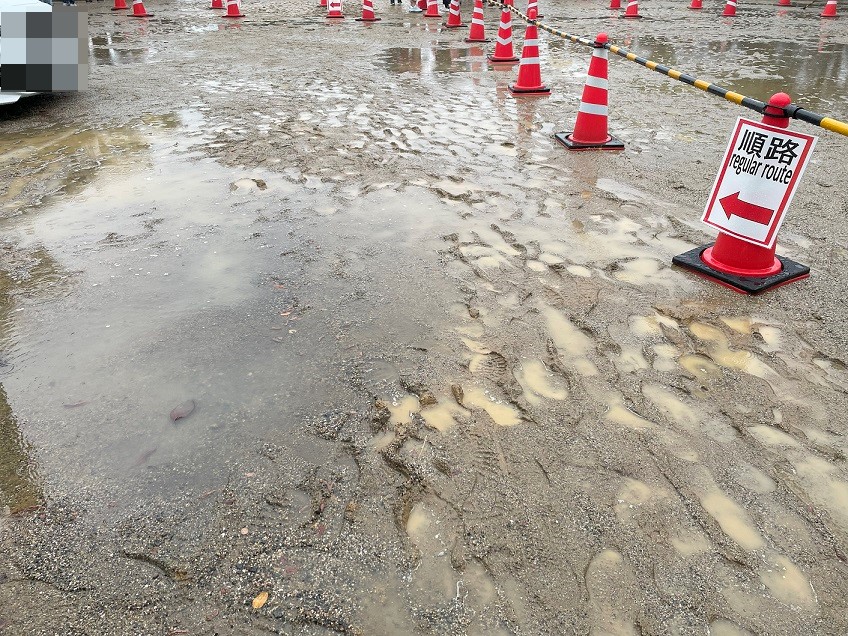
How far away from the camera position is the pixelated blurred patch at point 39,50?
20.7 ft

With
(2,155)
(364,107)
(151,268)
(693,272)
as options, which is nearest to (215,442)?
(151,268)

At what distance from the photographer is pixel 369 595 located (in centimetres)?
183

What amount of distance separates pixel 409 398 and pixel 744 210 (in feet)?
7.48

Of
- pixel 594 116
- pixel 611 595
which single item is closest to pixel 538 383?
pixel 611 595

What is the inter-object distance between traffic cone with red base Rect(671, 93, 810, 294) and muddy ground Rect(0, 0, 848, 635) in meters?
0.08

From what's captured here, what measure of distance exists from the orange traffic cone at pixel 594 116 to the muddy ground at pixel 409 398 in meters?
0.26

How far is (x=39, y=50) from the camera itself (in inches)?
259

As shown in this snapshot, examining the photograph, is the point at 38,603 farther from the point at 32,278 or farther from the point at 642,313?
the point at 642,313

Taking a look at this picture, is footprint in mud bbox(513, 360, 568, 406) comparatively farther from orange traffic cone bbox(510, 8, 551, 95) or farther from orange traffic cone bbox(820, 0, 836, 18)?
orange traffic cone bbox(820, 0, 836, 18)

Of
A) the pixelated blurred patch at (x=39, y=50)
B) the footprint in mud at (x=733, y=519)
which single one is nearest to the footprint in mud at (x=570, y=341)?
the footprint in mud at (x=733, y=519)

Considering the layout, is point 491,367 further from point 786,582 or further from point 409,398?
point 786,582

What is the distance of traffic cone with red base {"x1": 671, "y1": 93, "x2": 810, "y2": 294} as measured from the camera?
340 cm

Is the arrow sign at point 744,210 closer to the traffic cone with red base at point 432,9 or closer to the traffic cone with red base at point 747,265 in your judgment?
the traffic cone with red base at point 747,265

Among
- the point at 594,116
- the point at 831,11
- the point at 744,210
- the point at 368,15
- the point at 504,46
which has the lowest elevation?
the point at 744,210
